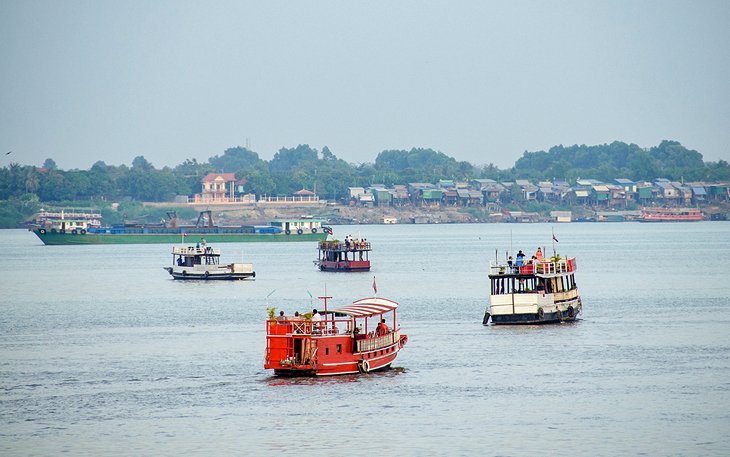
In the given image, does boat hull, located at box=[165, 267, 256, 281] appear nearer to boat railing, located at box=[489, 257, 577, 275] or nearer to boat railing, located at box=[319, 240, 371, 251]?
boat railing, located at box=[319, 240, 371, 251]

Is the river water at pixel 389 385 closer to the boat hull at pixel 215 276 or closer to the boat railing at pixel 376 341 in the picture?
the boat railing at pixel 376 341

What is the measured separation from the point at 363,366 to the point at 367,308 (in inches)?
147

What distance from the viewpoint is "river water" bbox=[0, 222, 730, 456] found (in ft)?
166

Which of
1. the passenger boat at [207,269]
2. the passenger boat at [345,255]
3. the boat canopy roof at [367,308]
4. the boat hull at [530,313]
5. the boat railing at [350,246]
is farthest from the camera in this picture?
the passenger boat at [345,255]

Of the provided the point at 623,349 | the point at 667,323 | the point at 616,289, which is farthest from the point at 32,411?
the point at 616,289

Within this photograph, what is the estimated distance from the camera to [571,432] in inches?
2025

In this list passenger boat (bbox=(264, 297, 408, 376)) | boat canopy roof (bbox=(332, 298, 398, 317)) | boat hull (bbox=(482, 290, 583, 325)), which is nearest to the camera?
passenger boat (bbox=(264, 297, 408, 376))

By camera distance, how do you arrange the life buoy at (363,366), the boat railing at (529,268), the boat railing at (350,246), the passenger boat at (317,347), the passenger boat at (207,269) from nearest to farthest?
the passenger boat at (317,347) < the life buoy at (363,366) < the boat railing at (529,268) < the passenger boat at (207,269) < the boat railing at (350,246)

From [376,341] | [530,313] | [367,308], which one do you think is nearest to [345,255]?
[530,313]

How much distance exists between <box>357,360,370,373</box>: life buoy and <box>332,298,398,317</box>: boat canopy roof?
234cm

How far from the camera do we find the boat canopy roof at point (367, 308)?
208ft

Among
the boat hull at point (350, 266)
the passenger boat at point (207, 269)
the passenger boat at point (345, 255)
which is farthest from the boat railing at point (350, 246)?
the passenger boat at point (207, 269)

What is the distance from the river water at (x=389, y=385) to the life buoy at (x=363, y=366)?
665 millimetres

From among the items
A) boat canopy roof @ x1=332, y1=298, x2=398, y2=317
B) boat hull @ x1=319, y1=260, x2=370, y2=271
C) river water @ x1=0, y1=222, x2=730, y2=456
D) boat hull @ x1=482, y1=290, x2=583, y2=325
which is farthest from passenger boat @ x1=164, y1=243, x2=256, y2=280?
boat canopy roof @ x1=332, y1=298, x2=398, y2=317
